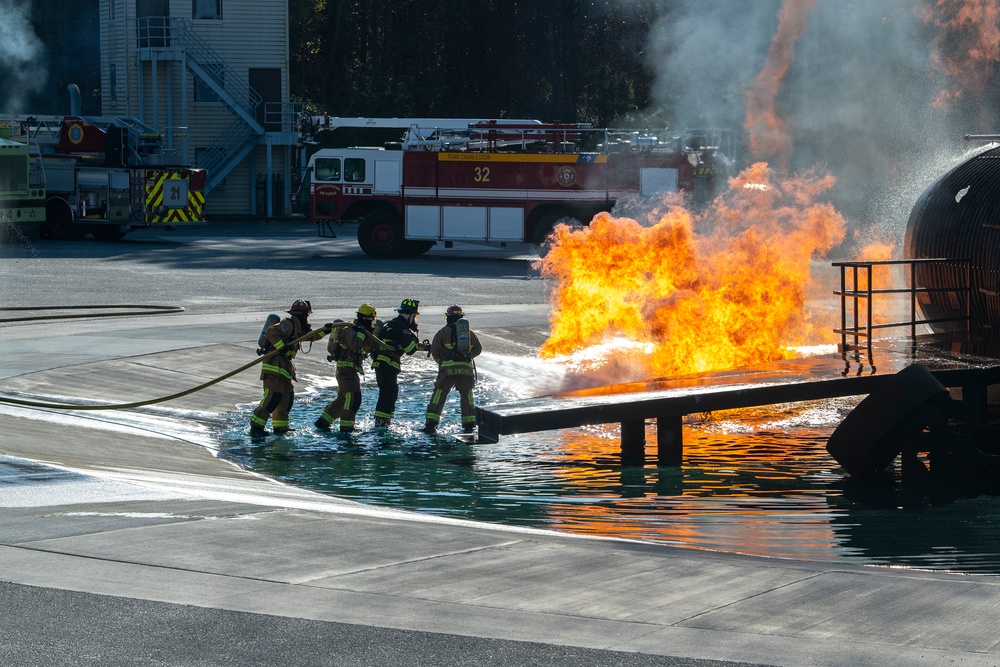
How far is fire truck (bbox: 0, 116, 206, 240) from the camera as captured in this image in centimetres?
3681

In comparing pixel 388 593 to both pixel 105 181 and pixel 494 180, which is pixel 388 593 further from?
pixel 105 181

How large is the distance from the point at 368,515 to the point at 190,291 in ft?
56.6

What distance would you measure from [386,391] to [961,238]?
7072mm

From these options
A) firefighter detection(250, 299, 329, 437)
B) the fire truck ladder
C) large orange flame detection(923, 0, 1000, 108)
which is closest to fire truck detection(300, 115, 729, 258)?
the fire truck ladder

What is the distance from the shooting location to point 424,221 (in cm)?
3422

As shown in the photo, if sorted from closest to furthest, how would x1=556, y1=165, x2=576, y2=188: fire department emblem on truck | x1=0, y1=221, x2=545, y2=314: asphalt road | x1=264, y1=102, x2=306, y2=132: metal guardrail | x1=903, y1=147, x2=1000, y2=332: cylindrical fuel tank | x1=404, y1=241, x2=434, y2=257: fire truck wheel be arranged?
x1=903, y1=147, x2=1000, y2=332: cylindrical fuel tank, x1=0, y1=221, x2=545, y2=314: asphalt road, x1=556, y1=165, x2=576, y2=188: fire department emblem on truck, x1=404, y1=241, x2=434, y2=257: fire truck wheel, x1=264, y1=102, x2=306, y2=132: metal guardrail

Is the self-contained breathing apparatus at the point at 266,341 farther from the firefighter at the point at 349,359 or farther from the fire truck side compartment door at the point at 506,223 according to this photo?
the fire truck side compartment door at the point at 506,223

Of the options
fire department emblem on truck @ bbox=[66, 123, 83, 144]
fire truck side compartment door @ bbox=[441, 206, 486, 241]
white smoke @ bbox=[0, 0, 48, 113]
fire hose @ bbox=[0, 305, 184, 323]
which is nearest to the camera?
fire hose @ bbox=[0, 305, 184, 323]

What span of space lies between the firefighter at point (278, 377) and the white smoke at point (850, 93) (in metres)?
23.0

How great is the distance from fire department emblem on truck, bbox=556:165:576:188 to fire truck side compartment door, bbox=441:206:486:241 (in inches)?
87.1

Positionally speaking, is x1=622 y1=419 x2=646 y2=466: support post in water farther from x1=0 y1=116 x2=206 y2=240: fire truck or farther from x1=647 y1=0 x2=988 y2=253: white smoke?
x1=0 y1=116 x2=206 y2=240: fire truck

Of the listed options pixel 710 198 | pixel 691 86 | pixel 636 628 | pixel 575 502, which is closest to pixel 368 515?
pixel 575 502

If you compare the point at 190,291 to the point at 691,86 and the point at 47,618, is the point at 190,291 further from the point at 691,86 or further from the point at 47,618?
the point at 691,86

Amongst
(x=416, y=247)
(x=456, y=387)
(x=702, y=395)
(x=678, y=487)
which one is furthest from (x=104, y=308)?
(x=416, y=247)
